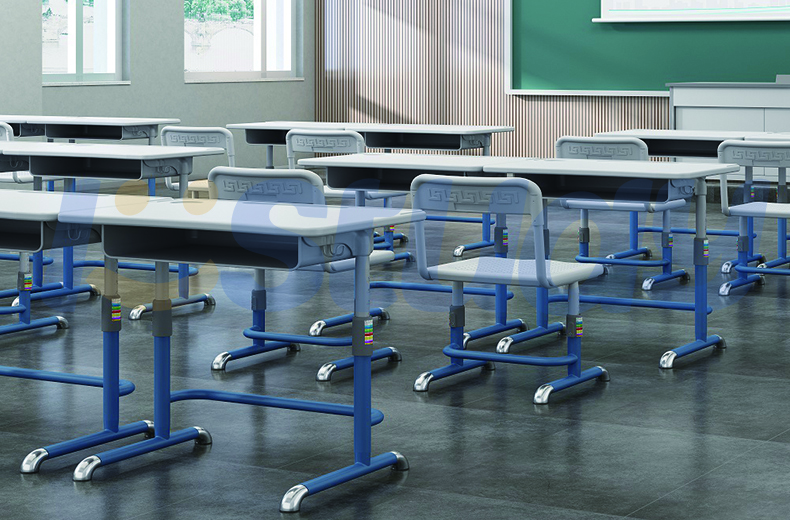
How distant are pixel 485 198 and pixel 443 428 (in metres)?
0.82

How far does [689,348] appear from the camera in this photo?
479cm

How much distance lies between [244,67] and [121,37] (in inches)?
75.5

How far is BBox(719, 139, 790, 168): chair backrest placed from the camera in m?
6.06

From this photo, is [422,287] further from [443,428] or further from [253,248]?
[253,248]

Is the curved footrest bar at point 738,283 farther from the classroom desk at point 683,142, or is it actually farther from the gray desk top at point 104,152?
the gray desk top at point 104,152

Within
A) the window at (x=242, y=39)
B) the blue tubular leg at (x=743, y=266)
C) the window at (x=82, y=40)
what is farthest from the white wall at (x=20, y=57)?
the blue tubular leg at (x=743, y=266)

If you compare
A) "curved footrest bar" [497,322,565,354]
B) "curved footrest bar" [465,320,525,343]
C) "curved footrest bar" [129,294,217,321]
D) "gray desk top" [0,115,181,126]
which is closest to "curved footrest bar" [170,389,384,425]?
"curved footrest bar" [497,322,565,354]

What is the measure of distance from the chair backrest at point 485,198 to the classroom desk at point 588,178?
1.95 feet

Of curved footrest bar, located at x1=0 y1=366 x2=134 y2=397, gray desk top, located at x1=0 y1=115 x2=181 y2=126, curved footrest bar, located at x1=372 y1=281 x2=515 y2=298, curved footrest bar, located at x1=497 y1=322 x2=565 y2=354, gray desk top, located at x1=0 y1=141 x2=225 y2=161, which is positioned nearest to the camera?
curved footrest bar, located at x1=0 y1=366 x2=134 y2=397

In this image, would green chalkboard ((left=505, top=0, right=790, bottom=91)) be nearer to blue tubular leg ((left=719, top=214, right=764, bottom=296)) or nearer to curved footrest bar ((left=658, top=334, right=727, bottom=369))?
blue tubular leg ((left=719, top=214, right=764, bottom=296))

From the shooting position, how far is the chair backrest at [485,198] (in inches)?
160

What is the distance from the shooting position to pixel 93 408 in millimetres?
4016

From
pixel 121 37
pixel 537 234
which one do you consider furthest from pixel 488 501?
pixel 121 37

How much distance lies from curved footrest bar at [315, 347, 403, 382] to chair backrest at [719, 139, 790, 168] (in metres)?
2.31
